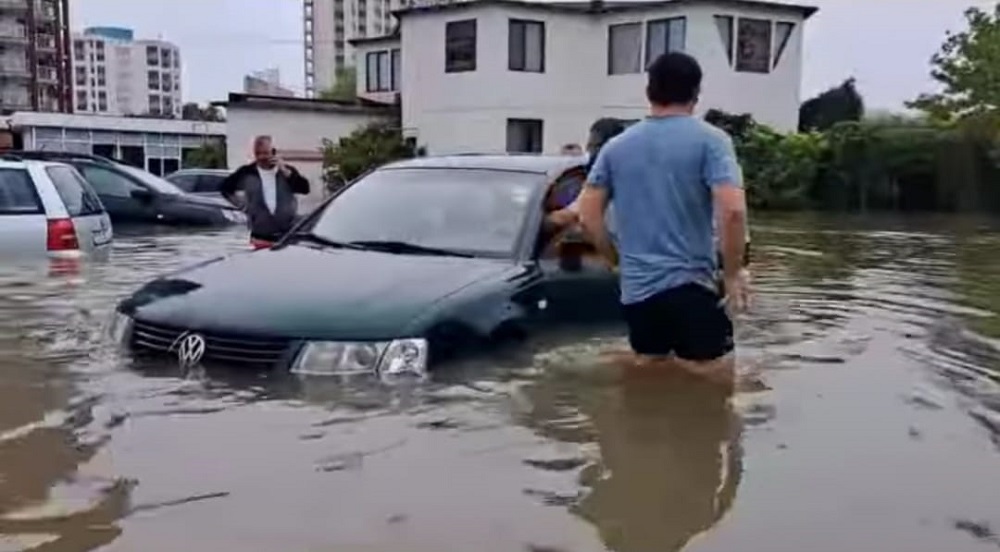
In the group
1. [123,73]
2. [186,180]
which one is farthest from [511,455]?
[123,73]

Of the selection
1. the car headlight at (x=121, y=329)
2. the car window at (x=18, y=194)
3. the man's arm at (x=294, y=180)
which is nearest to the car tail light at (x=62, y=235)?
the car window at (x=18, y=194)

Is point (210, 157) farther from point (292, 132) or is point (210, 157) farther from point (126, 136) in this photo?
point (126, 136)

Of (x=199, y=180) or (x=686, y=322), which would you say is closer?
(x=686, y=322)

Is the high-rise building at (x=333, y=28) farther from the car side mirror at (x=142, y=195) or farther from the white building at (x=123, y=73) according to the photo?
the car side mirror at (x=142, y=195)

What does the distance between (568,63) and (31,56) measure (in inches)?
2228

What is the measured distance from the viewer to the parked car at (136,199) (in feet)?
47.8

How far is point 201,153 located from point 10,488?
126 feet

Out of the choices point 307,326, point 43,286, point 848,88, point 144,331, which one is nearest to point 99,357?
point 144,331

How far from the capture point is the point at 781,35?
32.4m

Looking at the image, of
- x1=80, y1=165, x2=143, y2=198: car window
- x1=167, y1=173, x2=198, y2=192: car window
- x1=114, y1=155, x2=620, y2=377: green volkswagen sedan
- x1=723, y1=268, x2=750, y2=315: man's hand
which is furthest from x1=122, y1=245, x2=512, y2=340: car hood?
x1=167, y1=173, x2=198, y2=192: car window

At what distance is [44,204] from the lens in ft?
28.7

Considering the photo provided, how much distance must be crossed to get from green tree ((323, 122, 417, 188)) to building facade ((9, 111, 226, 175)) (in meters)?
14.6

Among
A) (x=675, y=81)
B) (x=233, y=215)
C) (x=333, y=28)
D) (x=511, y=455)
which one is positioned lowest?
(x=511, y=455)

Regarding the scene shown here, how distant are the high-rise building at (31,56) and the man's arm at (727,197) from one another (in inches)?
3045
